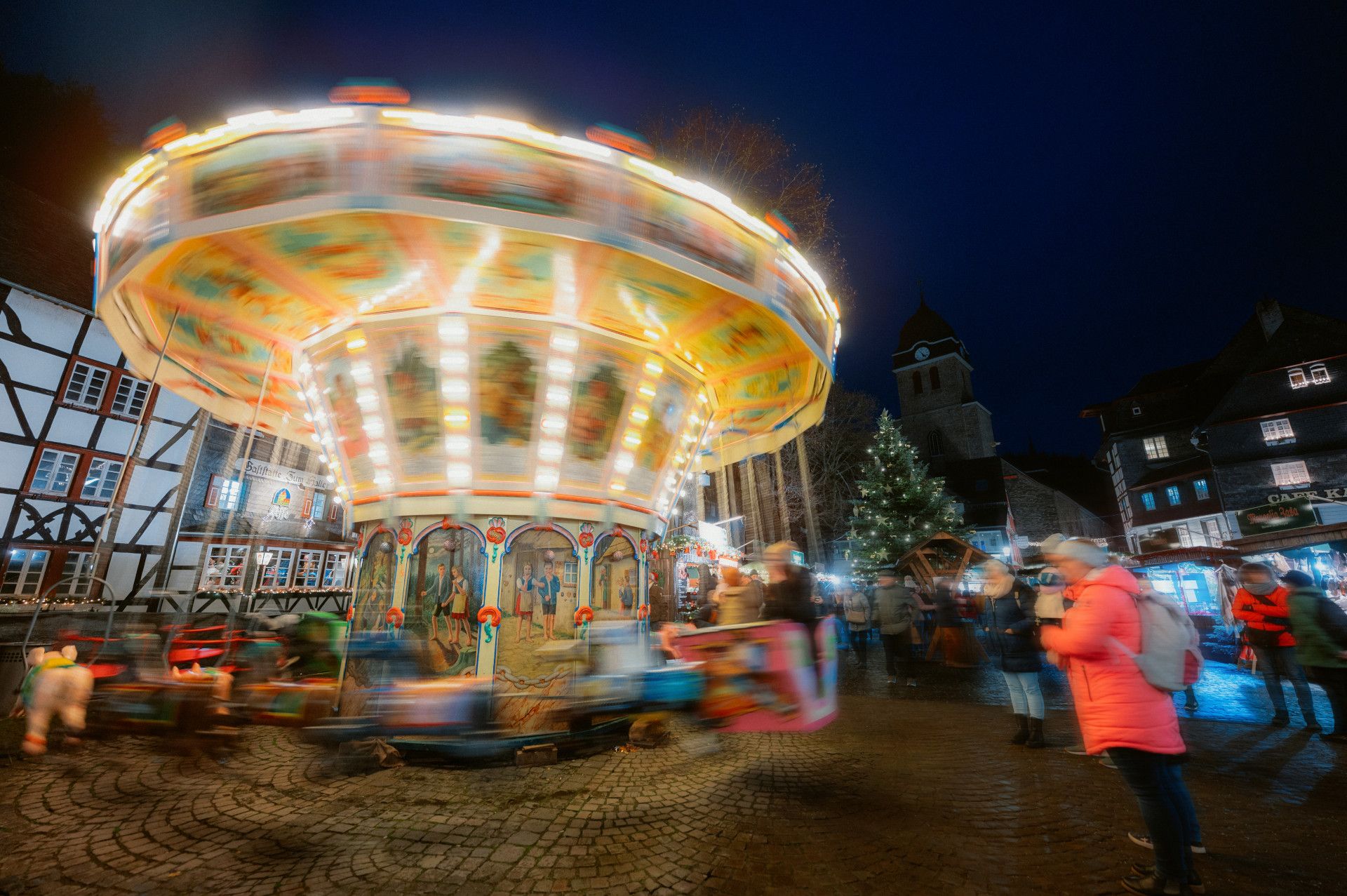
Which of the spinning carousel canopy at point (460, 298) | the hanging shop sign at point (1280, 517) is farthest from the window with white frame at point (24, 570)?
the hanging shop sign at point (1280, 517)

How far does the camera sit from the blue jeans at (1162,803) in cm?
287

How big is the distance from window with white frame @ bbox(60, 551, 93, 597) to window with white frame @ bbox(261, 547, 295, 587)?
4.28 metres

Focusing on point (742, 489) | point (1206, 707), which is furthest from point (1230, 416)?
point (1206, 707)

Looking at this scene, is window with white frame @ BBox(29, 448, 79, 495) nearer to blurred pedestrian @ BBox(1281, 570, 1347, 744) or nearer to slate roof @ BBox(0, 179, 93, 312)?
slate roof @ BBox(0, 179, 93, 312)

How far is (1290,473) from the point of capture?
23.5 m

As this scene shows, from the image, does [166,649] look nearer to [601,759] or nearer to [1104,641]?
[601,759]

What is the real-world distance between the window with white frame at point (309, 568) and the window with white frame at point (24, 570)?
624 cm

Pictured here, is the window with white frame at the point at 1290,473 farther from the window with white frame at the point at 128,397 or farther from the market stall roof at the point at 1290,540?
the window with white frame at the point at 128,397

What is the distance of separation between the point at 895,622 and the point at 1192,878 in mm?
6649

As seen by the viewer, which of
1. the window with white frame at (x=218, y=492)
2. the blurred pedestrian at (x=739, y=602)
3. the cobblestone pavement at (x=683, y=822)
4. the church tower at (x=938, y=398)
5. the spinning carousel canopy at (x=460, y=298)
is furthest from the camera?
the church tower at (x=938, y=398)

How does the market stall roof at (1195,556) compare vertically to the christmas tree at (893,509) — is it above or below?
below

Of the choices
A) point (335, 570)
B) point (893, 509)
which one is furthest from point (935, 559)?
point (335, 570)

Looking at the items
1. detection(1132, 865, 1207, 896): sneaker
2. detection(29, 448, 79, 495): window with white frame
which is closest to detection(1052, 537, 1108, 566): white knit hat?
detection(1132, 865, 1207, 896): sneaker

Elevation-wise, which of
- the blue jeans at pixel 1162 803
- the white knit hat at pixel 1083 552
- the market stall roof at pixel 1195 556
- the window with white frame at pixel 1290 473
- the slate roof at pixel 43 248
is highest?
the slate roof at pixel 43 248
